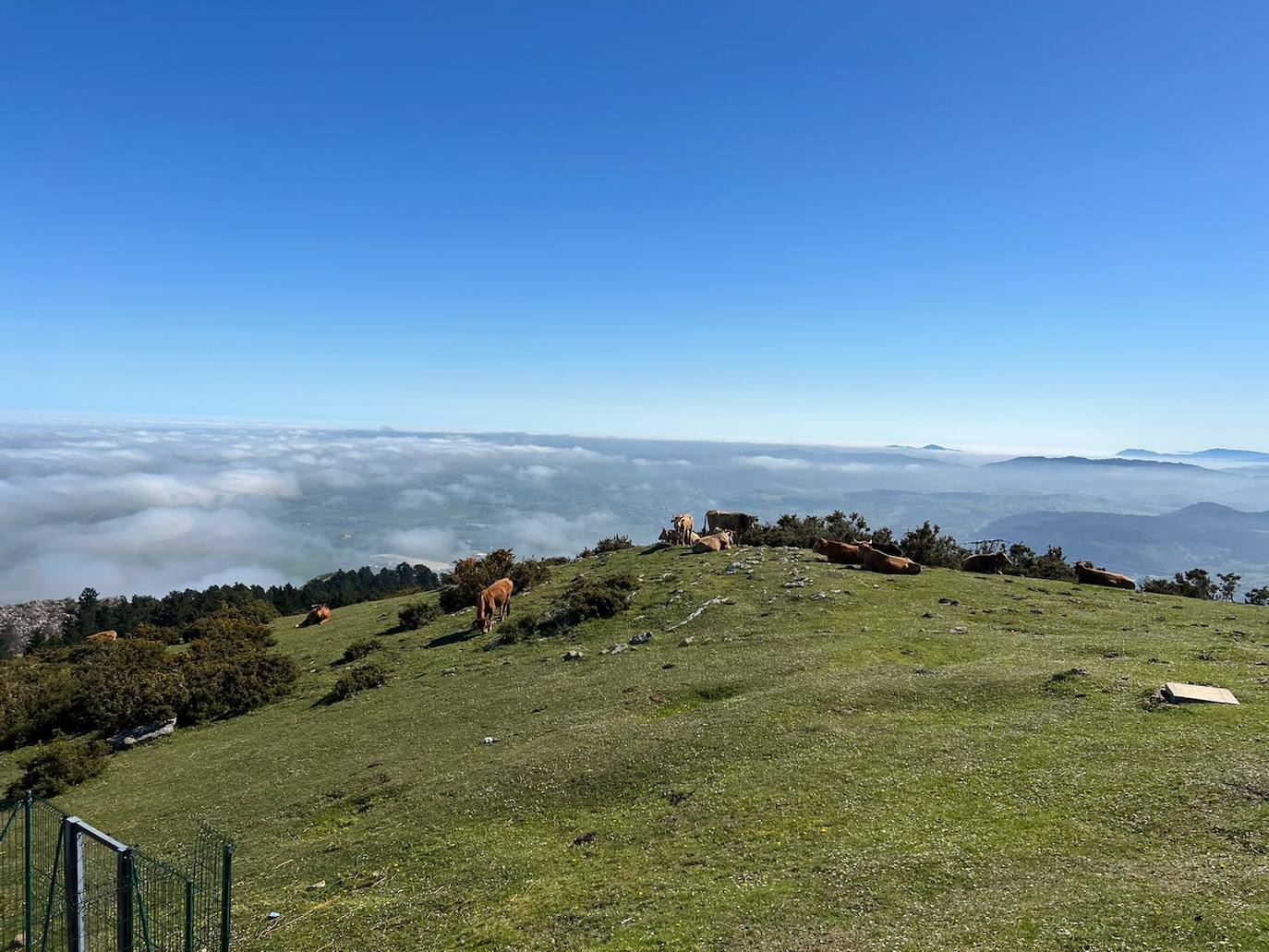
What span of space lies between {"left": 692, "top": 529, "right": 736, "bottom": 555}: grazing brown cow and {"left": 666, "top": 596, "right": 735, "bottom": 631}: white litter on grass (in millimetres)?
11439

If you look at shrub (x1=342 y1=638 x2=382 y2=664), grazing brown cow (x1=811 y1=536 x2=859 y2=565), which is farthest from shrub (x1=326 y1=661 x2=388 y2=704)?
grazing brown cow (x1=811 y1=536 x2=859 y2=565)

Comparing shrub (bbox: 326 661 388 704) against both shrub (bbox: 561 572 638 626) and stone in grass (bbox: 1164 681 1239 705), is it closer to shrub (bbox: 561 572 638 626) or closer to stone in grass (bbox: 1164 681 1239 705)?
shrub (bbox: 561 572 638 626)

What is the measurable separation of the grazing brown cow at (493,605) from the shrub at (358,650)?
18.2 ft

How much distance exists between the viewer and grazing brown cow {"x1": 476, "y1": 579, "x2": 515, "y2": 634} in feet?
116

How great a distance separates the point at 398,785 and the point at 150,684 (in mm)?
19855

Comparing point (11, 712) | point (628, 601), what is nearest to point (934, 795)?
point (628, 601)

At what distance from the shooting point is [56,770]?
74.1ft

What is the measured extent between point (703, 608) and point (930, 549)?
71.7ft

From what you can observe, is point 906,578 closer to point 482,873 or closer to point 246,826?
point 482,873

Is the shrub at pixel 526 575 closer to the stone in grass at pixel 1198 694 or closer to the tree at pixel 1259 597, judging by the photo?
the stone in grass at pixel 1198 694

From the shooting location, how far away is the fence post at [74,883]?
32.3 ft

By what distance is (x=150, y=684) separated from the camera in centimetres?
2917

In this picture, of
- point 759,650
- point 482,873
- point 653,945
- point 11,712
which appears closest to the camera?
point 653,945

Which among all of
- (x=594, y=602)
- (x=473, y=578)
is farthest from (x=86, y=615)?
(x=594, y=602)
